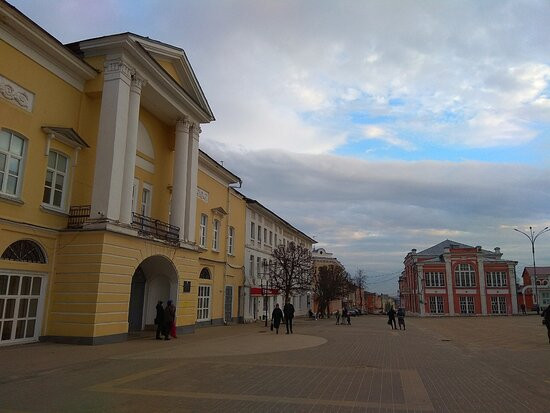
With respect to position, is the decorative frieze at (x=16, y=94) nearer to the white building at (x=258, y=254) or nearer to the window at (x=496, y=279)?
the white building at (x=258, y=254)

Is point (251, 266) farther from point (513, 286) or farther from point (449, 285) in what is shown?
point (513, 286)

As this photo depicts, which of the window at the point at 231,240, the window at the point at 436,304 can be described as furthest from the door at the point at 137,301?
the window at the point at 436,304

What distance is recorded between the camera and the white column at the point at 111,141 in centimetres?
1744

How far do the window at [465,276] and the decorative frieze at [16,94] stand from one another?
75054mm

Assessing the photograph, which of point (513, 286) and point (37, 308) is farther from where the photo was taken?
point (513, 286)

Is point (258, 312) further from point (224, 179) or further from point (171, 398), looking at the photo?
point (171, 398)

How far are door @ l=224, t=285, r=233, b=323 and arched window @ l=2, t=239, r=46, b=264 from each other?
60.0ft

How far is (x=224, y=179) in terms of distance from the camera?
33.3 m

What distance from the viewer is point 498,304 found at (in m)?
76.2

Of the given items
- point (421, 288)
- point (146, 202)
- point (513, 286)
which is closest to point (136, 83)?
point (146, 202)

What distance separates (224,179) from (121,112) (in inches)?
599

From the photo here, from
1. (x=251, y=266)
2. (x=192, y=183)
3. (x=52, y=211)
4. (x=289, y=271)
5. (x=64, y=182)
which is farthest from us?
(x=251, y=266)

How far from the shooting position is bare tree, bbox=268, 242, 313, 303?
127ft

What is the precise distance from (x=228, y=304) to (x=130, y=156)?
59.5ft
